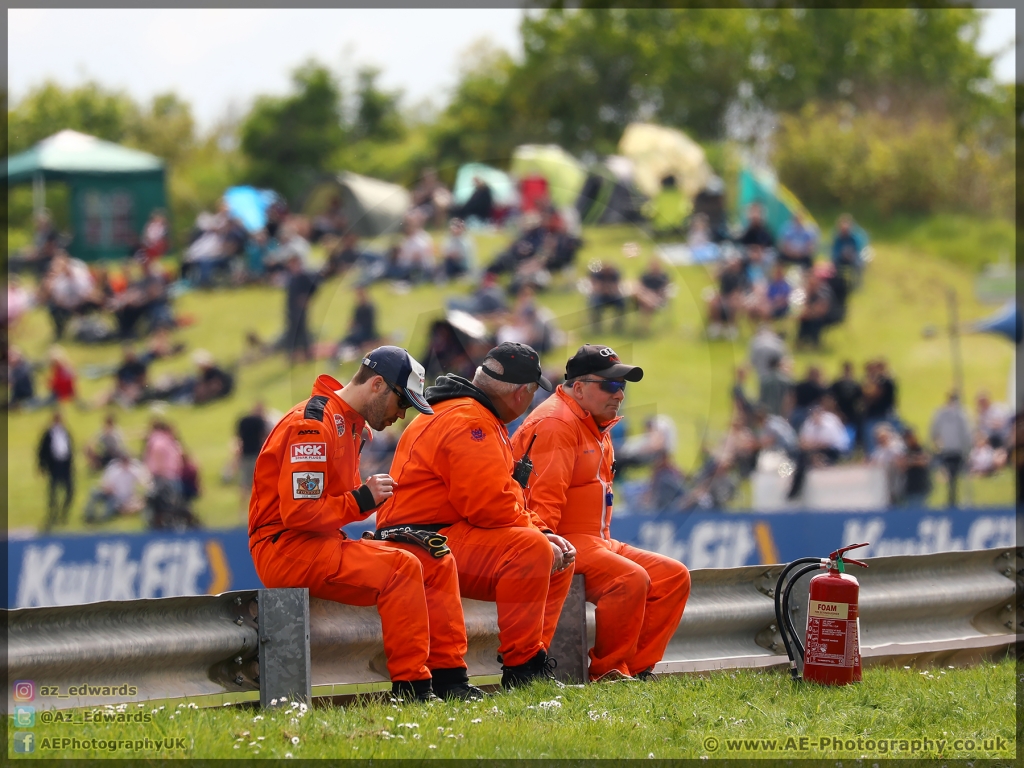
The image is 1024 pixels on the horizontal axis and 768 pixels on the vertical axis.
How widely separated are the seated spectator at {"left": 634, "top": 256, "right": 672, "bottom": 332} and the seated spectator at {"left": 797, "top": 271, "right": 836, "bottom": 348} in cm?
612

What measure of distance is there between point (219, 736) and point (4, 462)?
1746 cm

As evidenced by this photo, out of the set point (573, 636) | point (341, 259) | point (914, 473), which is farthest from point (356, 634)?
point (341, 259)

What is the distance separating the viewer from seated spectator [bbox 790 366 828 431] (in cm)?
1886

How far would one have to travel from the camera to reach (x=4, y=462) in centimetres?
2044

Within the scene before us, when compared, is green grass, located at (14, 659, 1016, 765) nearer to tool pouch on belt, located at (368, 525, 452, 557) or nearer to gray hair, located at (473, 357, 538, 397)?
tool pouch on belt, located at (368, 525, 452, 557)

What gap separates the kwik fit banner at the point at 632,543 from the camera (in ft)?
40.7

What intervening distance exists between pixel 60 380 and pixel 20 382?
902mm

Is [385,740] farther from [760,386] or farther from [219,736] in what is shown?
[760,386]

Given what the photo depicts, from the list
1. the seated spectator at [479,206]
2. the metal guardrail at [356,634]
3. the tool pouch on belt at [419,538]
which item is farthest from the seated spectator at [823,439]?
the tool pouch on belt at [419,538]

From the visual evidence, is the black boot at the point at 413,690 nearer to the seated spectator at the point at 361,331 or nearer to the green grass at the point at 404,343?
the green grass at the point at 404,343

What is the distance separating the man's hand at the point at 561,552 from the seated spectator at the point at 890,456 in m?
13.2

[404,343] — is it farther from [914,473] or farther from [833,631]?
[833,631]

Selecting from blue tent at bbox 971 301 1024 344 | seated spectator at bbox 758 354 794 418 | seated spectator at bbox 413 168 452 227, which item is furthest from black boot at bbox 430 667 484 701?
blue tent at bbox 971 301 1024 344

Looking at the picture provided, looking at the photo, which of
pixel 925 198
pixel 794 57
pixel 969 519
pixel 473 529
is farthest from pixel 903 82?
pixel 473 529
